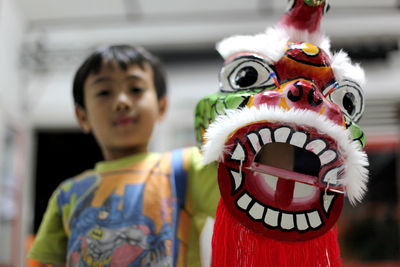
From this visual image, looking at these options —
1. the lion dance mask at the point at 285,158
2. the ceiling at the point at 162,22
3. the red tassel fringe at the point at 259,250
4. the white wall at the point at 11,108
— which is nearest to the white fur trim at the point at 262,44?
the lion dance mask at the point at 285,158

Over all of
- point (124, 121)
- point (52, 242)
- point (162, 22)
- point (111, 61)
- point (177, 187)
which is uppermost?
point (162, 22)

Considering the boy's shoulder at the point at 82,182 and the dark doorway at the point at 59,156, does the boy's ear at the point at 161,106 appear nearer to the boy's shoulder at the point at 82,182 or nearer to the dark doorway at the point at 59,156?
the boy's shoulder at the point at 82,182

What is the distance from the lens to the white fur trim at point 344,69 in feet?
1.93

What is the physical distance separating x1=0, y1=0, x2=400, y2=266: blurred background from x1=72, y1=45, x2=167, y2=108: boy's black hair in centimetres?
125

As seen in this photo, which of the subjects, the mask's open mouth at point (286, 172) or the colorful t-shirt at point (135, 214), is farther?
the colorful t-shirt at point (135, 214)

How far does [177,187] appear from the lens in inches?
28.1

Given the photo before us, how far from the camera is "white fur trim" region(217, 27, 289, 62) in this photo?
1.92 feet

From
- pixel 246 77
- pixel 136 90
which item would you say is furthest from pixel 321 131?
pixel 136 90

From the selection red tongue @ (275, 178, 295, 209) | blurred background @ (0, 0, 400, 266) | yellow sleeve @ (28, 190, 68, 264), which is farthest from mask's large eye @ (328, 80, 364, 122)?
blurred background @ (0, 0, 400, 266)

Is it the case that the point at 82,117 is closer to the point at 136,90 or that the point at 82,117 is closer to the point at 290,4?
the point at 136,90

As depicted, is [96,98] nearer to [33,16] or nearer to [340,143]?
[340,143]

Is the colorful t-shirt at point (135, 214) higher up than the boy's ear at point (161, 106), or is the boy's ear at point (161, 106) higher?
the boy's ear at point (161, 106)

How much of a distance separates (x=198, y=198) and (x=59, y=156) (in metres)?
2.28

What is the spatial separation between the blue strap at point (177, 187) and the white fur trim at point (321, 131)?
0.68 feet
